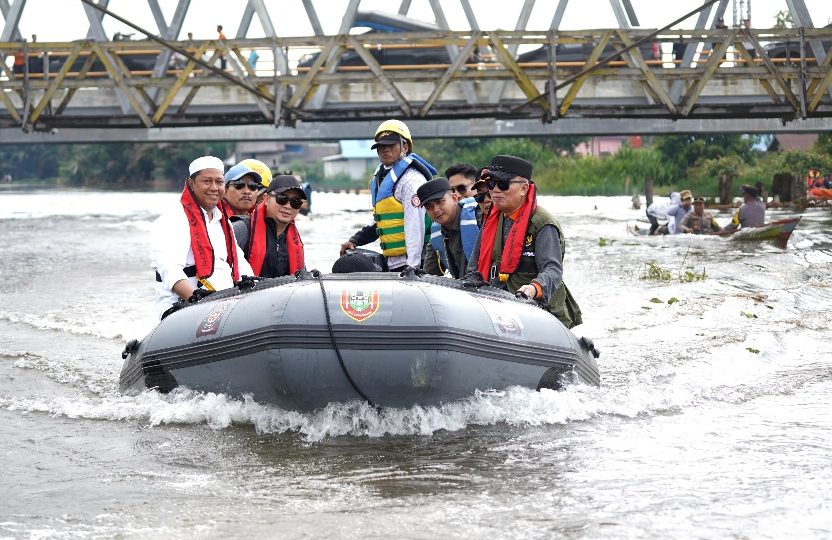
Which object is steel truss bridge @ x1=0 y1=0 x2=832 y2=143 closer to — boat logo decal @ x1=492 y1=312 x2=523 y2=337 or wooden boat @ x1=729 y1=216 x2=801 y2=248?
wooden boat @ x1=729 y1=216 x2=801 y2=248

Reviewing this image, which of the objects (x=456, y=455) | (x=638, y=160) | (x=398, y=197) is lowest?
(x=638, y=160)

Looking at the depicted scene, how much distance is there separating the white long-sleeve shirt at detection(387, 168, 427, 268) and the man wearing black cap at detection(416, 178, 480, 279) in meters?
0.09

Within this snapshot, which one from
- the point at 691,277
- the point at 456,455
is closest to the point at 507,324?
the point at 456,455

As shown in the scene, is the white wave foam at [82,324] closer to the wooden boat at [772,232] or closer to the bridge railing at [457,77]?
the bridge railing at [457,77]

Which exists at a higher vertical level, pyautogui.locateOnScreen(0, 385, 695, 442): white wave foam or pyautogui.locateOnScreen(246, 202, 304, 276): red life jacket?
pyautogui.locateOnScreen(246, 202, 304, 276): red life jacket

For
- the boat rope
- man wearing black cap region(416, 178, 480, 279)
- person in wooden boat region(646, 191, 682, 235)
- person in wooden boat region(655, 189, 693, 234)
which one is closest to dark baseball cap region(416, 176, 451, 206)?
man wearing black cap region(416, 178, 480, 279)

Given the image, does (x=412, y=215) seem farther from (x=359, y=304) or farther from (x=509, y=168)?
(x=359, y=304)

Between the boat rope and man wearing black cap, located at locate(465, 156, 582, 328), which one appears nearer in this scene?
the boat rope

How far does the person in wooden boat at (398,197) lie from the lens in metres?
9.52

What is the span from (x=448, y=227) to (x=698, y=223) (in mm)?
17602

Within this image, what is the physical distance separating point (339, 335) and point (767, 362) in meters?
4.61

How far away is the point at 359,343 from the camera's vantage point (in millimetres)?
6996

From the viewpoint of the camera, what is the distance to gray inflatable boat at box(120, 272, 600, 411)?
7.02m

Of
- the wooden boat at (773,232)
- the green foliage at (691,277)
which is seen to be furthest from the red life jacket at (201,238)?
the wooden boat at (773,232)
